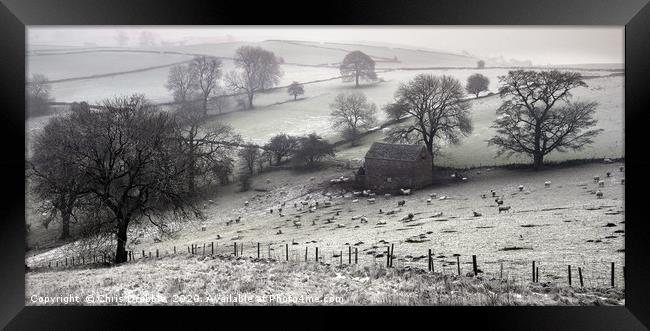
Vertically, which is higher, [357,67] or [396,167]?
[357,67]

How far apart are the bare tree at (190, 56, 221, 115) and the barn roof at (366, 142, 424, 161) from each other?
3.04 meters

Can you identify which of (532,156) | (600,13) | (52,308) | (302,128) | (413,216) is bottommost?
(52,308)

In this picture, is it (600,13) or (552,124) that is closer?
(600,13)

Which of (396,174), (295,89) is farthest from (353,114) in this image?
(396,174)

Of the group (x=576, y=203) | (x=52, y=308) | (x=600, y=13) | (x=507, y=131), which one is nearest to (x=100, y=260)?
(x=52, y=308)

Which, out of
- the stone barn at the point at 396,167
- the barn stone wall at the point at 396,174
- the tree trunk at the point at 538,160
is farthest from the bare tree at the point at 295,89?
the tree trunk at the point at 538,160

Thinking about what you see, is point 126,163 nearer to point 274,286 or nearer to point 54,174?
point 54,174

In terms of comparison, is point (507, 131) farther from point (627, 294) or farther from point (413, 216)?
point (627, 294)

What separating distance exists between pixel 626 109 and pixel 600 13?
1.59m

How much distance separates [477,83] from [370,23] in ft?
8.43

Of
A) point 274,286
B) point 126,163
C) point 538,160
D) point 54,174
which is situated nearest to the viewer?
point 274,286

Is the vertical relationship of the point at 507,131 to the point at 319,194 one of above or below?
above

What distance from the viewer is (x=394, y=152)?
8.55 meters

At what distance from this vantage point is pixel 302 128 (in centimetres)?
871
